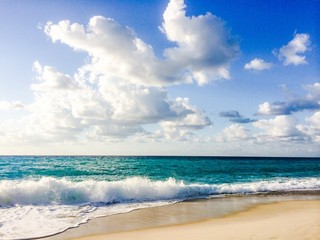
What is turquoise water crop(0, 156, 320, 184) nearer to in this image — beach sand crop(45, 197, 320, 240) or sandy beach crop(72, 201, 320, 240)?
beach sand crop(45, 197, 320, 240)

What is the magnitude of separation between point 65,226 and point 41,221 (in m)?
1.52

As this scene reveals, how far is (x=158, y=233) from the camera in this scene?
972 cm

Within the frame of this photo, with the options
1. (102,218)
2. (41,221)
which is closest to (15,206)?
(41,221)

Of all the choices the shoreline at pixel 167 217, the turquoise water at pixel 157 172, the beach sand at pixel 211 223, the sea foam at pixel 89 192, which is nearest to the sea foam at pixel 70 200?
the sea foam at pixel 89 192

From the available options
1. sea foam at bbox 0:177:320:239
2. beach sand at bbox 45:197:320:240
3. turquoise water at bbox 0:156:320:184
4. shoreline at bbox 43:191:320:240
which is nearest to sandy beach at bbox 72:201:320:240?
beach sand at bbox 45:197:320:240

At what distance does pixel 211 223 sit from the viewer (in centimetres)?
1138

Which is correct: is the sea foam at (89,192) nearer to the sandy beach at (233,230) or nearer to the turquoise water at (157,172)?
Answer: the sandy beach at (233,230)

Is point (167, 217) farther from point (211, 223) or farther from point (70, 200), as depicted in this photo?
point (70, 200)

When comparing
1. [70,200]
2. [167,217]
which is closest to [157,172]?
[70,200]

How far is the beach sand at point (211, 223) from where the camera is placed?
356 inches

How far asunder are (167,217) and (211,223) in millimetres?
2141

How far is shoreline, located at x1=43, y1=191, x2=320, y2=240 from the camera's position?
406 inches

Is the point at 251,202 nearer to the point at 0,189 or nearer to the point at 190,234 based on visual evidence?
the point at 190,234

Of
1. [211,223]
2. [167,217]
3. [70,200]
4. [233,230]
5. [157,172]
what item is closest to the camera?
[233,230]
